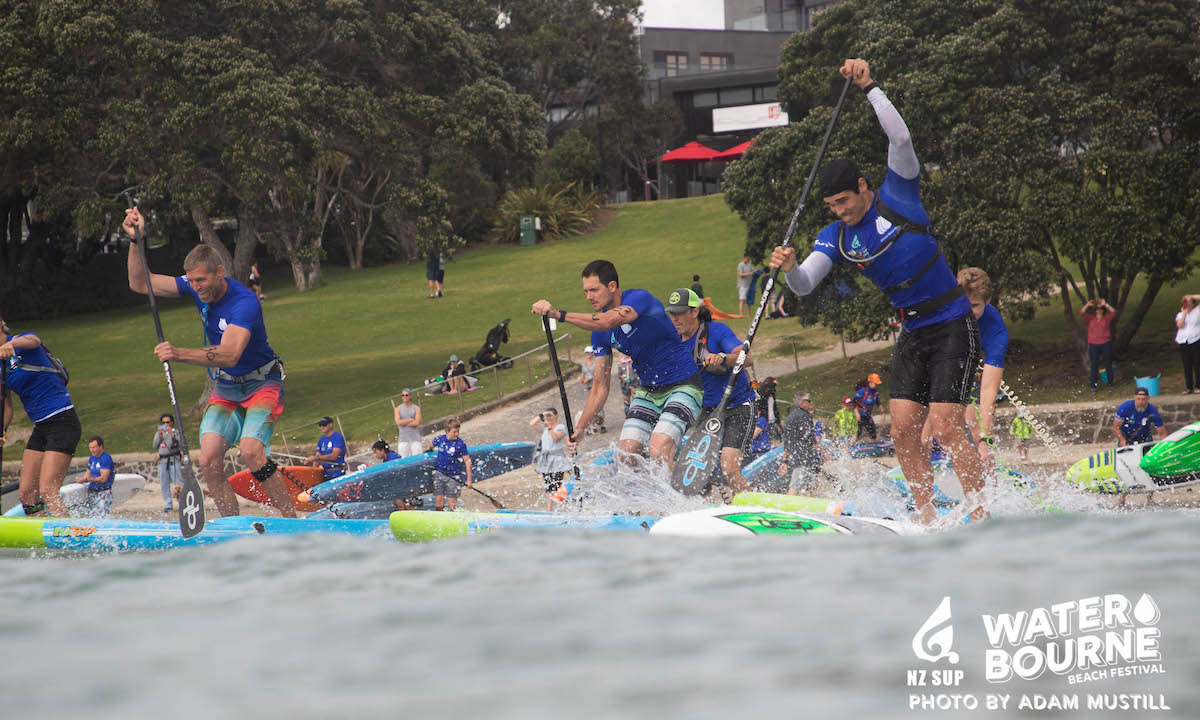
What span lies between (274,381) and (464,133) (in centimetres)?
1478

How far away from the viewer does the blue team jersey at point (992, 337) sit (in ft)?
25.9

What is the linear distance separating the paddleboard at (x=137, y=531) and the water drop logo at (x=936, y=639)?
4329 mm

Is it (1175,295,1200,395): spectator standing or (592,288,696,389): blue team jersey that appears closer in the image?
(592,288,696,389): blue team jersey

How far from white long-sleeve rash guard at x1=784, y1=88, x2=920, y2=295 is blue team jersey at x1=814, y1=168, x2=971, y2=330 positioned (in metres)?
0.07

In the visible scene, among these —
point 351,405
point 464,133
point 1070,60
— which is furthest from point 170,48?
point 1070,60

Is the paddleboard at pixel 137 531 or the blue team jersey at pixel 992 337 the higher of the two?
the blue team jersey at pixel 992 337

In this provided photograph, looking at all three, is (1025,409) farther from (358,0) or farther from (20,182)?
(20,182)

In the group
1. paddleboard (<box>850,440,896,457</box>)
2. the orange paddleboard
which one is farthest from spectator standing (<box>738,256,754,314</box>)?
the orange paddleboard

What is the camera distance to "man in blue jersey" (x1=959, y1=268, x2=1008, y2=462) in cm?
762

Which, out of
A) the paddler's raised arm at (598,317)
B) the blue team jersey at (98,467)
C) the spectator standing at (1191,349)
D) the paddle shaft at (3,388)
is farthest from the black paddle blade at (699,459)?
the spectator standing at (1191,349)

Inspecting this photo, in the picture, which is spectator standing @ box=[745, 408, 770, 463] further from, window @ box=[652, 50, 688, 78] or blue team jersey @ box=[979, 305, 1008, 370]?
window @ box=[652, 50, 688, 78]

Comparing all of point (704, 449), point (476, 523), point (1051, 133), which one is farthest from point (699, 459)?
point (1051, 133)

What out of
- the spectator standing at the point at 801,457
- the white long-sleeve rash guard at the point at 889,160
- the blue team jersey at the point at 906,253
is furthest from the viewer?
the spectator standing at the point at 801,457

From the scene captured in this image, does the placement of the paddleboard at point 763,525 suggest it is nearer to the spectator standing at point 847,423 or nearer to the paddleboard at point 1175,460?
the paddleboard at point 1175,460
